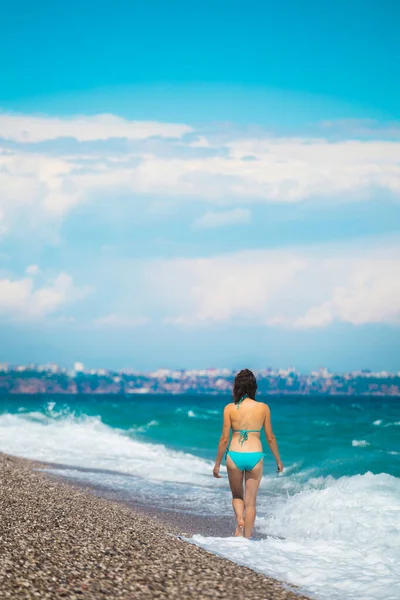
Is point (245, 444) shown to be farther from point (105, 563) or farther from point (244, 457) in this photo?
point (105, 563)

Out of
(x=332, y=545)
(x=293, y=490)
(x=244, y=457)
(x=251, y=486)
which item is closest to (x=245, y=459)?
(x=244, y=457)

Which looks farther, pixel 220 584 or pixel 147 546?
pixel 147 546

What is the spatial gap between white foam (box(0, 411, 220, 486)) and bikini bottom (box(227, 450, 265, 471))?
375 inches

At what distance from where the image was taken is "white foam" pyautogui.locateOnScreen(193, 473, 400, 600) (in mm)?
6922

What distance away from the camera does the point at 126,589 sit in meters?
5.90

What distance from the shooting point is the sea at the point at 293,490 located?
7516 millimetres

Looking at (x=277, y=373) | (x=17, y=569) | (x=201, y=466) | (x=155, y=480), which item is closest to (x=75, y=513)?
(x=17, y=569)

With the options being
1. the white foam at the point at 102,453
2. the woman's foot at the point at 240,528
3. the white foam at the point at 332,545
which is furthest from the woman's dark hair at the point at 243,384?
the white foam at the point at 102,453

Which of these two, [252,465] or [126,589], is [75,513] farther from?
[126,589]

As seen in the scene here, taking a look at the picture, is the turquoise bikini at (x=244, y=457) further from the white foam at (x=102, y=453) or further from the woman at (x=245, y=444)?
the white foam at (x=102, y=453)

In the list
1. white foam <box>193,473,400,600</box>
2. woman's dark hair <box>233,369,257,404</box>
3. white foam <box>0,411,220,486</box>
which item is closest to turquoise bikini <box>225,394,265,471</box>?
woman's dark hair <box>233,369,257,404</box>

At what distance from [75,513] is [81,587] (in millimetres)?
4369

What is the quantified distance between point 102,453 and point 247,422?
60.9ft

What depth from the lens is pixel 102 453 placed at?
26.1 meters
